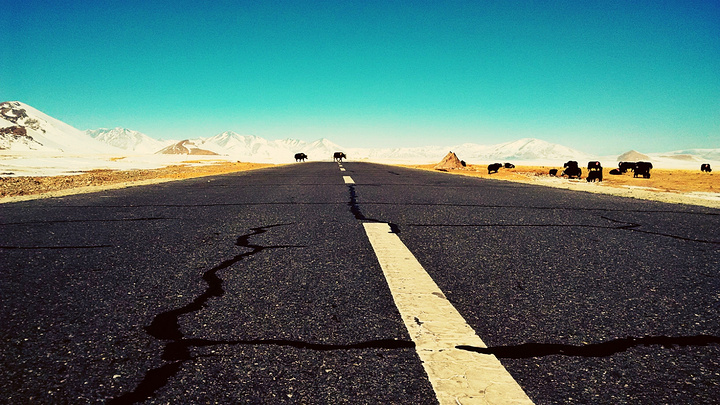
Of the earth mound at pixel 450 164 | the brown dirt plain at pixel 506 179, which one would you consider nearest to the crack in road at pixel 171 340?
the brown dirt plain at pixel 506 179

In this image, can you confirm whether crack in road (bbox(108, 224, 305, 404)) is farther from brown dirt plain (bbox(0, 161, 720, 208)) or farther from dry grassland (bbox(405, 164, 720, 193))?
dry grassland (bbox(405, 164, 720, 193))

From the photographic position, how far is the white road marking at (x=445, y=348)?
130 centimetres

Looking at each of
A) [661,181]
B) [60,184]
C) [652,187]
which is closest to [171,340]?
[60,184]

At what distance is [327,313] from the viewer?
6.41 feet

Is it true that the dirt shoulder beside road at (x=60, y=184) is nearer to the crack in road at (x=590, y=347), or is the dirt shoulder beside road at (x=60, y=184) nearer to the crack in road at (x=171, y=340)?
the crack in road at (x=171, y=340)

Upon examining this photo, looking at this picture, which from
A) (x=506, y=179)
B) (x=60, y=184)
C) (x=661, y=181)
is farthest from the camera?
(x=661, y=181)

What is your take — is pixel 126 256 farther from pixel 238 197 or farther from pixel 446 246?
pixel 238 197

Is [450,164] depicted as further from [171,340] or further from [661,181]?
[171,340]

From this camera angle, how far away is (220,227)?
432cm

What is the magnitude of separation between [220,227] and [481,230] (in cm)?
295

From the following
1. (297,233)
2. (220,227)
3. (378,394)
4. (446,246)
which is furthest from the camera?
(220,227)

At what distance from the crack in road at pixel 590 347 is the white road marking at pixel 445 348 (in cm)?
8

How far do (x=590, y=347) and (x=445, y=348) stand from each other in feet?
2.11

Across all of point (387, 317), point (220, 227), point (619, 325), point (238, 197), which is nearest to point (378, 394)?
point (387, 317)
